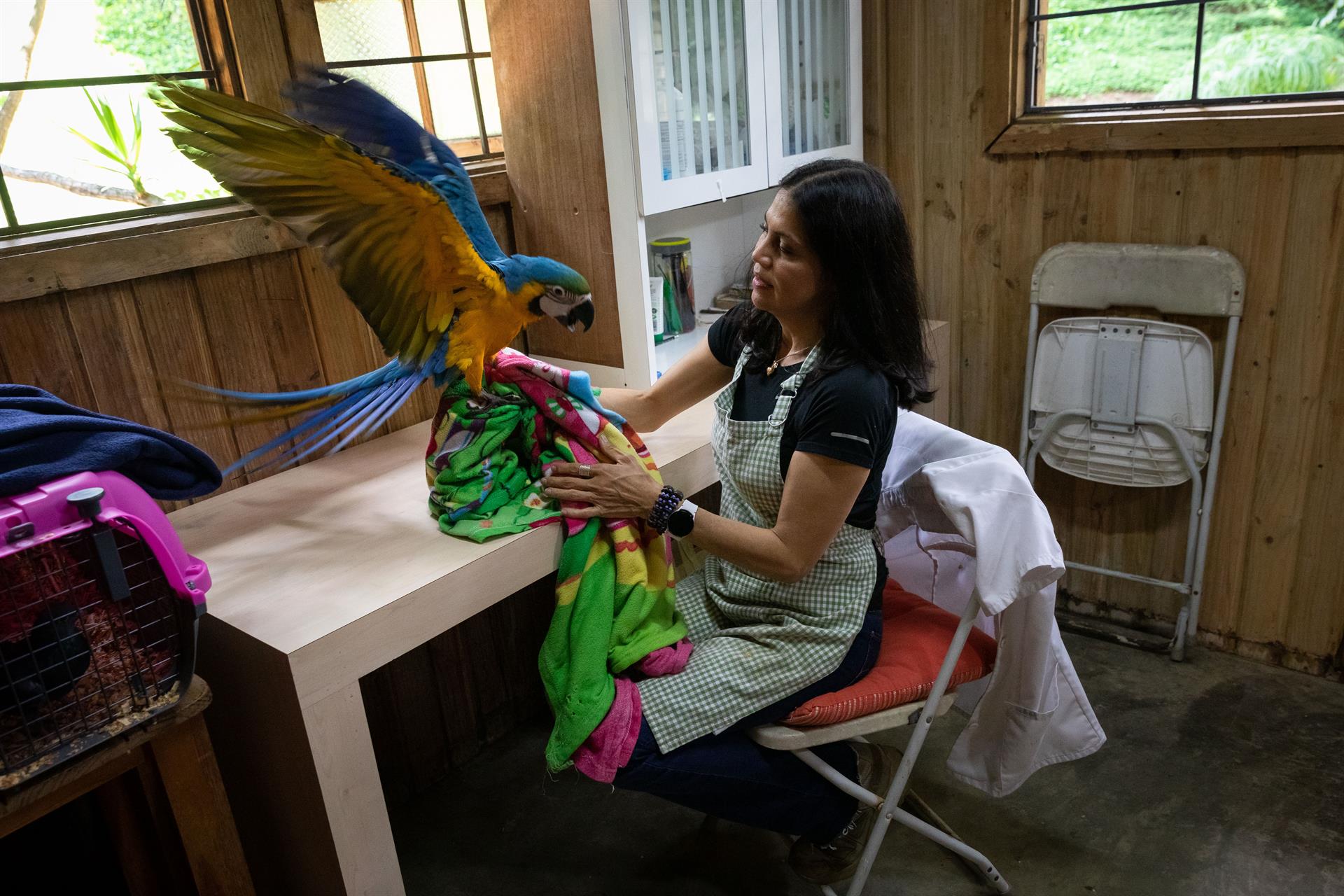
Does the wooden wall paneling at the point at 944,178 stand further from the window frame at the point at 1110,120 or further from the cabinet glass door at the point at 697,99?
the cabinet glass door at the point at 697,99

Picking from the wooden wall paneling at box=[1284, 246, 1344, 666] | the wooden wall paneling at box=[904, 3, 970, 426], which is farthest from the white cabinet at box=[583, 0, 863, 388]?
the wooden wall paneling at box=[1284, 246, 1344, 666]

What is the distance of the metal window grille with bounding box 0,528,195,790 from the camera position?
0.98m

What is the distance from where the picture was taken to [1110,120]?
218 centimetres

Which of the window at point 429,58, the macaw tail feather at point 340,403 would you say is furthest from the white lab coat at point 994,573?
the window at point 429,58

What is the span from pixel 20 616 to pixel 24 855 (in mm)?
777

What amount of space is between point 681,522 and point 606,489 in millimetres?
121

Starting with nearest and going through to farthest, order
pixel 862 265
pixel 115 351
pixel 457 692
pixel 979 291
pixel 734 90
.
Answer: pixel 862 265 < pixel 115 351 < pixel 734 90 < pixel 457 692 < pixel 979 291

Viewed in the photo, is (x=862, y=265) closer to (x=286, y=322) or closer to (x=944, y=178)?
(x=286, y=322)

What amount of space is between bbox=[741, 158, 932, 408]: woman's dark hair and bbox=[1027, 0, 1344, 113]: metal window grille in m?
1.14

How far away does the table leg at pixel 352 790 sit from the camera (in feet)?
3.91

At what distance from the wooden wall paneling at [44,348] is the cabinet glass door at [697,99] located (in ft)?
3.16

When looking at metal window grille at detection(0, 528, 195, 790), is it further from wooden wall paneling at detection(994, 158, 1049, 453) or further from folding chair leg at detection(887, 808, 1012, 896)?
wooden wall paneling at detection(994, 158, 1049, 453)

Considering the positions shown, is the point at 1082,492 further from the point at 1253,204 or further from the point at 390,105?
the point at 390,105

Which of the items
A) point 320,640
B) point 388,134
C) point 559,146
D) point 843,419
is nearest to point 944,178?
point 559,146
